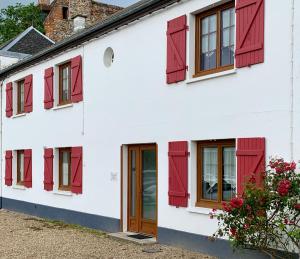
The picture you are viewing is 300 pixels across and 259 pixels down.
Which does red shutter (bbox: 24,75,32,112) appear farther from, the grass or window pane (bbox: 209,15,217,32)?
window pane (bbox: 209,15,217,32)

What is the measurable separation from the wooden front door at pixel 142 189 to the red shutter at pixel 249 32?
321 cm

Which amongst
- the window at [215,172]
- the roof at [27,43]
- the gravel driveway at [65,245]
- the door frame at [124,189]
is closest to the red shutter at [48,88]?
the gravel driveway at [65,245]

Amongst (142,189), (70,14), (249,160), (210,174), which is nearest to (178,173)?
(210,174)

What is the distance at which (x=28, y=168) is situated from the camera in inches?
656

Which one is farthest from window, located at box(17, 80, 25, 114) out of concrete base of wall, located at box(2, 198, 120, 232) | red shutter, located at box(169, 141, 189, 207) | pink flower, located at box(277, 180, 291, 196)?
pink flower, located at box(277, 180, 291, 196)

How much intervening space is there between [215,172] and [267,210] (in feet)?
7.10

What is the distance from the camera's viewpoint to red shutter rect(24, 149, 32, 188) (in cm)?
1655

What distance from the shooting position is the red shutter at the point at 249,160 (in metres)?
8.24

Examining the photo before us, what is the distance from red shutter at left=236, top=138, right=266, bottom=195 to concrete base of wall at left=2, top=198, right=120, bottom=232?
4200mm

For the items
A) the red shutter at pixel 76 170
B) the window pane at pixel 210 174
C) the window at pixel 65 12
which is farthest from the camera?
the window at pixel 65 12

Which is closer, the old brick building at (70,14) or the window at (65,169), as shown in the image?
the window at (65,169)

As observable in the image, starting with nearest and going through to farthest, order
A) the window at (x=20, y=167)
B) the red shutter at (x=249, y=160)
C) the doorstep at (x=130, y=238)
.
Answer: the red shutter at (x=249, y=160) → the doorstep at (x=130, y=238) → the window at (x=20, y=167)

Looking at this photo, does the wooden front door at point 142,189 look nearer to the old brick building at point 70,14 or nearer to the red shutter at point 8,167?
the red shutter at point 8,167

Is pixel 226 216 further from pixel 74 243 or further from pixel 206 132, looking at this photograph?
pixel 74 243
